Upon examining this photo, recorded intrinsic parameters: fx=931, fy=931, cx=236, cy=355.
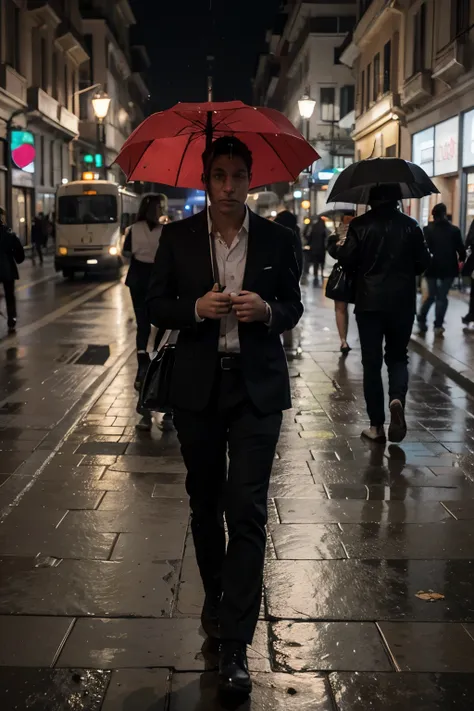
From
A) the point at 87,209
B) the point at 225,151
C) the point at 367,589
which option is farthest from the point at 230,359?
the point at 87,209

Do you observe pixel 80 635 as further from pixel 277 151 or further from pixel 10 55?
pixel 10 55

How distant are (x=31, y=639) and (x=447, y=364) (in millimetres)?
7836

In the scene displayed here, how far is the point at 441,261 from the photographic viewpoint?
13.4 meters

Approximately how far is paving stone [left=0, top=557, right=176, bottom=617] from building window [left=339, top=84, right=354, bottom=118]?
53.4 metres

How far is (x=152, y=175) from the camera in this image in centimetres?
436

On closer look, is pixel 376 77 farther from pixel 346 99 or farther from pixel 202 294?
pixel 202 294

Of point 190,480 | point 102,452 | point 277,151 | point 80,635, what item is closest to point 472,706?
point 190,480

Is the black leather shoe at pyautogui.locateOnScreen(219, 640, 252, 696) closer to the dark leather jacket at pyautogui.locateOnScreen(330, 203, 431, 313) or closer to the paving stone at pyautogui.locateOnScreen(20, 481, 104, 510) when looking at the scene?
the paving stone at pyautogui.locateOnScreen(20, 481, 104, 510)

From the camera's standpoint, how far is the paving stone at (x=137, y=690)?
10.5ft

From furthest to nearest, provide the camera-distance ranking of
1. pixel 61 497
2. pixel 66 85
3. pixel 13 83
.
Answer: pixel 66 85, pixel 13 83, pixel 61 497

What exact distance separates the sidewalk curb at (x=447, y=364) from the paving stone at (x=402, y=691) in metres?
6.25

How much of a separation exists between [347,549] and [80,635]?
5.30 ft

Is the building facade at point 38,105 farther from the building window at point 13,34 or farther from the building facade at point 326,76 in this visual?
the building facade at point 326,76

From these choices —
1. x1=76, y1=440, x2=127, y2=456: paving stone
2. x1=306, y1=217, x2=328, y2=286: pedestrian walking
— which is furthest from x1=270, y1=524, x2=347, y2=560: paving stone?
x1=306, y1=217, x2=328, y2=286: pedestrian walking
